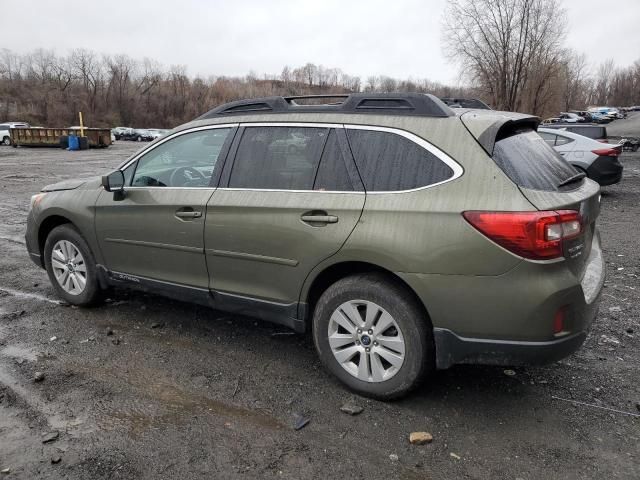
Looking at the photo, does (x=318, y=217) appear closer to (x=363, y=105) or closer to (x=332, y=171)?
(x=332, y=171)

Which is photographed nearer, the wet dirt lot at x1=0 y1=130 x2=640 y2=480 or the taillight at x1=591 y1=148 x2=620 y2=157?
the wet dirt lot at x1=0 y1=130 x2=640 y2=480

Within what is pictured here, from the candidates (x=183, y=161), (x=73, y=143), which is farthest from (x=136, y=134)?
(x=183, y=161)

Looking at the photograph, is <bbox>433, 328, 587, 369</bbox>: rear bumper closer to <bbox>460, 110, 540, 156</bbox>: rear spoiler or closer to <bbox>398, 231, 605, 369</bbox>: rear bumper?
<bbox>398, 231, 605, 369</bbox>: rear bumper

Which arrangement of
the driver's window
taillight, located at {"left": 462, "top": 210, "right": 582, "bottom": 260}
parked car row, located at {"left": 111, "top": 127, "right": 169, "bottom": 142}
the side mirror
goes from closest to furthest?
taillight, located at {"left": 462, "top": 210, "right": 582, "bottom": 260} < the driver's window < the side mirror < parked car row, located at {"left": 111, "top": 127, "right": 169, "bottom": 142}

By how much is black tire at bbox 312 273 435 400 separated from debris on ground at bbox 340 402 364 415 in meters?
0.11

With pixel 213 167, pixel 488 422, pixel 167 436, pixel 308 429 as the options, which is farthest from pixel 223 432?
pixel 213 167

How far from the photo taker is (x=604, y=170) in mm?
11023

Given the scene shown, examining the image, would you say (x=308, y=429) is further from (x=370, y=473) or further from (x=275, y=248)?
(x=275, y=248)

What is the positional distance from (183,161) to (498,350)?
2752 mm

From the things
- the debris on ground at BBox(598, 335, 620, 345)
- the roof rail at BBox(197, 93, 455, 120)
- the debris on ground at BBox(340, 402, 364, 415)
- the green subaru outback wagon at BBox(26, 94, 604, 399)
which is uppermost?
the roof rail at BBox(197, 93, 455, 120)

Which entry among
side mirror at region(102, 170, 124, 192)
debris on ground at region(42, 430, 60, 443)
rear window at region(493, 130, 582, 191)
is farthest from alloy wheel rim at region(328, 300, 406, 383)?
side mirror at region(102, 170, 124, 192)

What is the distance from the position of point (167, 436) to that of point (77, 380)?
101 centimetres

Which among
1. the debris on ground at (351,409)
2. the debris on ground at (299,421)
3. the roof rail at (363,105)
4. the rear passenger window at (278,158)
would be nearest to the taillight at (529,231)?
the roof rail at (363,105)

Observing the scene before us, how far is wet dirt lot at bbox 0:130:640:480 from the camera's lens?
2596 millimetres
